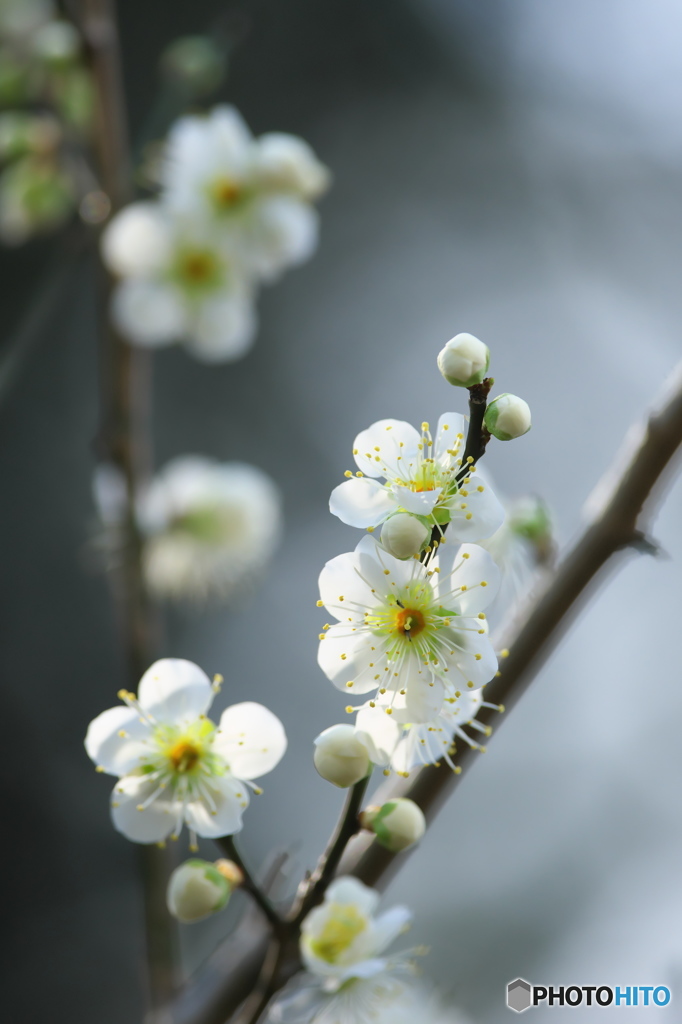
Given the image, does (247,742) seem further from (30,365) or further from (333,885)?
(30,365)

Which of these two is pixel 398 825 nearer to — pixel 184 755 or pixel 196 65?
pixel 184 755

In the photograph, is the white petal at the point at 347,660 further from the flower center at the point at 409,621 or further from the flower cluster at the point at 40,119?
the flower cluster at the point at 40,119

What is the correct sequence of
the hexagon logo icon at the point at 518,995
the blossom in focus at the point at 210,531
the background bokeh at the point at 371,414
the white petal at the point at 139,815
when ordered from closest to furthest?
the white petal at the point at 139,815
the hexagon logo icon at the point at 518,995
the blossom in focus at the point at 210,531
the background bokeh at the point at 371,414

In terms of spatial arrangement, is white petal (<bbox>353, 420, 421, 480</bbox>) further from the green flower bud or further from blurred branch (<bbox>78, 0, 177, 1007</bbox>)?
the green flower bud

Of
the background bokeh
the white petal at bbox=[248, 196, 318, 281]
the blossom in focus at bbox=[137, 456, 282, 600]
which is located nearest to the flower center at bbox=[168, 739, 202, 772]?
the blossom in focus at bbox=[137, 456, 282, 600]

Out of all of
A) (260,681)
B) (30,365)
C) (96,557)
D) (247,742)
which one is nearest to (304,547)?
(260,681)

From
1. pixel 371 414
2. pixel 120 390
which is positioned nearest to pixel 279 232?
pixel 120 390

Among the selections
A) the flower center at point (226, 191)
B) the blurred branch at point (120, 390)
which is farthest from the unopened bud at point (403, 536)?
the flower center at point (226, 191)
